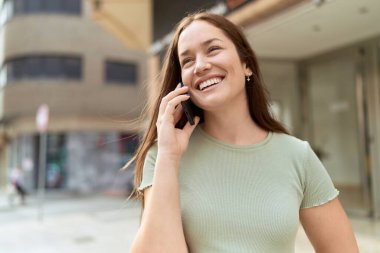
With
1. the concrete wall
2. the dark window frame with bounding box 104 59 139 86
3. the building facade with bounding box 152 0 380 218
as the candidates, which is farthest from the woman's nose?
the dark window frame with bounding box 104 59 139 86

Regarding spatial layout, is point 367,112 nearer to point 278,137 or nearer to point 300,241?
point 300,241

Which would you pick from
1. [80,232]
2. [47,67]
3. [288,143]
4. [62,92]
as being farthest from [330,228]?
[47,67]

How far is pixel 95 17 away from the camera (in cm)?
1075

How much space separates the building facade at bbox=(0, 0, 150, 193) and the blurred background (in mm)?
54

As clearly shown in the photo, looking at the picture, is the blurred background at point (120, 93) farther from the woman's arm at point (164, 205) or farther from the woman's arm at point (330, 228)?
the woman's arm at point (330, 228)

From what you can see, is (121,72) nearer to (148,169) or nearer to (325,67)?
(325,67)

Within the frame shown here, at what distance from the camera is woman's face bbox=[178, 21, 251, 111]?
1333 millimetres

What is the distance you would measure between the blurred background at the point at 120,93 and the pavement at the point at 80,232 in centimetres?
3

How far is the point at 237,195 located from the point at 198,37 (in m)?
0.58

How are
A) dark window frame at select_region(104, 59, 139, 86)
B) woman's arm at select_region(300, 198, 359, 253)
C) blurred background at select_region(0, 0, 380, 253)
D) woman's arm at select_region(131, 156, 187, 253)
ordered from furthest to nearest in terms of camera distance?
dark window frame at select_region(104, 59, 139, 86), blurred background at select_region(0, 0, 380, 253), woman's arm at select_region(300, 198, 359, 253), woman's arm at select_region(131, 156, 187, 253)

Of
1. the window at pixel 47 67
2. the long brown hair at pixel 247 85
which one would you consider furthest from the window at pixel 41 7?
the long brown hair at pixel 247 85

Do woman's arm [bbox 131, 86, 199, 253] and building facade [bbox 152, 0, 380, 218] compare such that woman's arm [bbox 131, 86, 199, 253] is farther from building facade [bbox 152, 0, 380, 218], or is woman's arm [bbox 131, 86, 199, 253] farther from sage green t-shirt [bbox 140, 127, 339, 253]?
building facade [bbox 152, 0, 380, 218]

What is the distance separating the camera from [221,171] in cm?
130

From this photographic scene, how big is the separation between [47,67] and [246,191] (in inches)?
784
